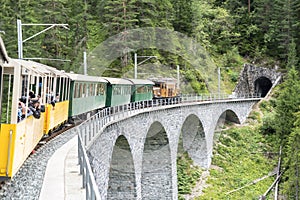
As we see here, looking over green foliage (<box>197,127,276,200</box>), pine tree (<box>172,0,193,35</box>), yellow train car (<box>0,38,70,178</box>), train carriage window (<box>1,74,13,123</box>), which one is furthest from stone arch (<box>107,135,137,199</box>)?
pine tree (<box>172,0,193,35</box>)

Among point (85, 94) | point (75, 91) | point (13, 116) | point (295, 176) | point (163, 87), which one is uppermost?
point (163, 87)

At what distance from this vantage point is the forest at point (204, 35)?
39.2 metres

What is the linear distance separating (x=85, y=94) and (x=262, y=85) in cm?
5047

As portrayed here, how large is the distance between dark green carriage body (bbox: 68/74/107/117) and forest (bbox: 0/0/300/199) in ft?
41.3

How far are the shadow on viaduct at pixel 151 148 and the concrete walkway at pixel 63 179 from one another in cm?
192

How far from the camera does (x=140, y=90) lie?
3350cm

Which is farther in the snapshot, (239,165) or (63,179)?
(239,165)

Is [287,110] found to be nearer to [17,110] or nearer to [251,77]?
[251,77]

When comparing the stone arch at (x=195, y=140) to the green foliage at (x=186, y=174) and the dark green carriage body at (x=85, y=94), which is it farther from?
the dark green carriage body at (x=85, y=94)

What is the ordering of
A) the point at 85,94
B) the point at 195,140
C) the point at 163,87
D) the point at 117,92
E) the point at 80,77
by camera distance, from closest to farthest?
1. the point at 80,77
2. the point at 85,94
3. the point at 117,92
4. the point at 195,140
5. the point at 163,87

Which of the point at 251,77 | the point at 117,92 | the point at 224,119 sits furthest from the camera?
the point at 251,77

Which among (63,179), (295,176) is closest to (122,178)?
(295,176)

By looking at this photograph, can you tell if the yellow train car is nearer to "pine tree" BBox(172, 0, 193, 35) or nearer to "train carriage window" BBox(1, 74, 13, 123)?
"train carriage window" BBox(1, 74, 13, 123)

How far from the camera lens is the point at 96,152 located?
14641 mm
